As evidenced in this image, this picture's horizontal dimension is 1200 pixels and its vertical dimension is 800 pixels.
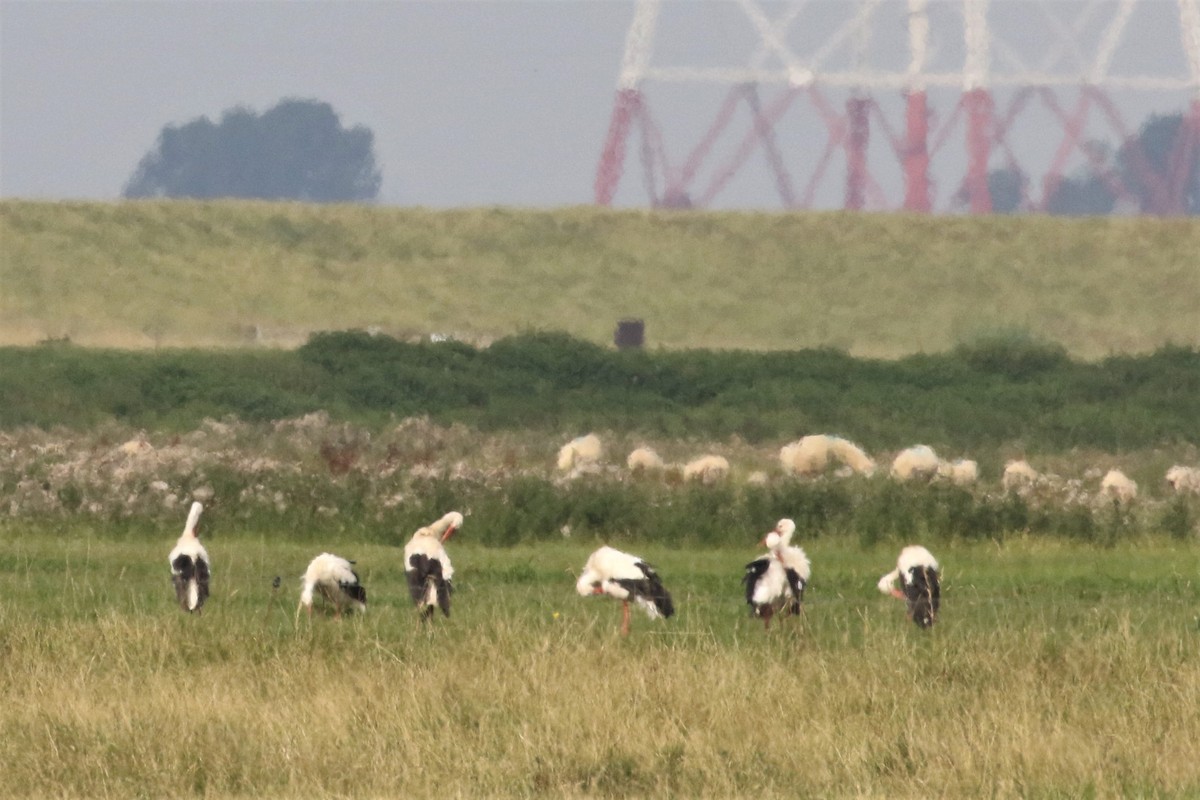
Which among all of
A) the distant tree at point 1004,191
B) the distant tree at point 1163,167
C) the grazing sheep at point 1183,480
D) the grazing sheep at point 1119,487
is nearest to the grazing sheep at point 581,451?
the grazing sheep at point 1119,487

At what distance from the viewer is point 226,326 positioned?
66.4 meters

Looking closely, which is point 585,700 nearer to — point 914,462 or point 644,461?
point 644,461

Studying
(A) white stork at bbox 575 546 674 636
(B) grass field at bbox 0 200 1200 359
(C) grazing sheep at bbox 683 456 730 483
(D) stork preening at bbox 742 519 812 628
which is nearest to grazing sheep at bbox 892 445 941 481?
(C) grazing sheep at bbox 683 456 730 483

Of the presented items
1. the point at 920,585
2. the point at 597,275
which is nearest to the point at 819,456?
the point at 920,585

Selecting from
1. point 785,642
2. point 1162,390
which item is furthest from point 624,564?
point 1162,390

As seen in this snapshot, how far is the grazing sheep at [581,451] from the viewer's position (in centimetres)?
3092

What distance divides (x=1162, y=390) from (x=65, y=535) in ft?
89.0

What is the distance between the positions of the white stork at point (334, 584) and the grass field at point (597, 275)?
47.4 metres

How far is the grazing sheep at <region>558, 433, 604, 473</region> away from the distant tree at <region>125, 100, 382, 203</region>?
136 meters

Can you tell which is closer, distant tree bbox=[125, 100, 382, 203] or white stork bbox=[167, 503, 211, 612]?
white stork bbox=[167, 503, 211, 612]

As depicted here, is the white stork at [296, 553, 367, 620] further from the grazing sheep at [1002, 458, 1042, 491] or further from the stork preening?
the grazing sheep at [1002, 458, 1042, 491]

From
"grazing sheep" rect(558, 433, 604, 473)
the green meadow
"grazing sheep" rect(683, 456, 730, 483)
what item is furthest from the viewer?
"grazing sheep" rect(558, 433, 604, 473)

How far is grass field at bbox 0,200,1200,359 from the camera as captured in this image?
2702 inches

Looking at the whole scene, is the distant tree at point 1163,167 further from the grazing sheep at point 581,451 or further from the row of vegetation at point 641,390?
the grazing sheep at point 581,451
